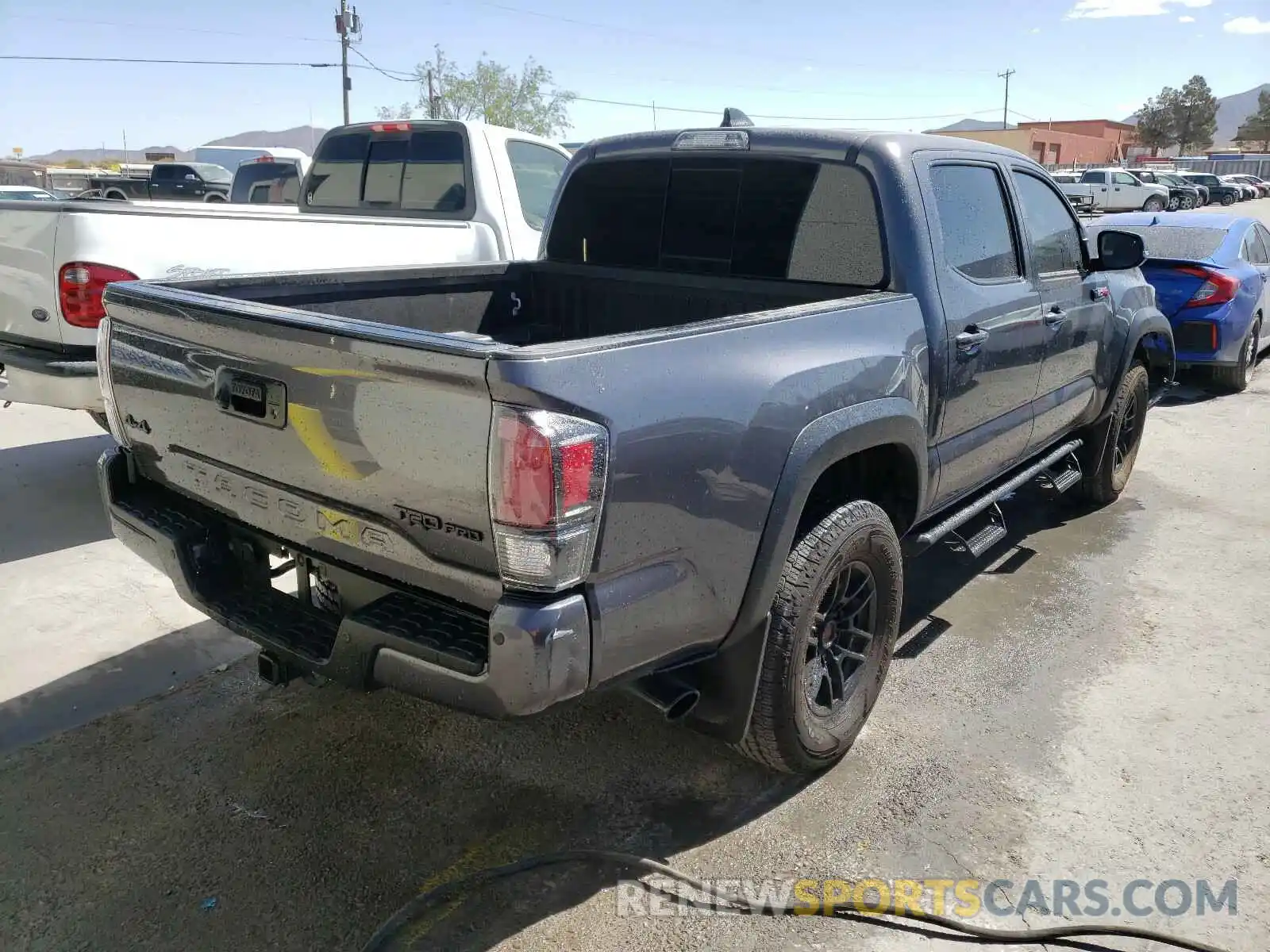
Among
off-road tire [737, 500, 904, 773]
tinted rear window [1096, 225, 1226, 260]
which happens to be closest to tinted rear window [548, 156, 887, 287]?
off-road tire [737, 500, 904, 773]

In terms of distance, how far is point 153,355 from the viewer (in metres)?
2.97

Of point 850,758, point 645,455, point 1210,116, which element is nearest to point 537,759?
point 850,758

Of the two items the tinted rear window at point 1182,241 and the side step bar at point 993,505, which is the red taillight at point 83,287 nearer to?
the side step bar at point 993,505

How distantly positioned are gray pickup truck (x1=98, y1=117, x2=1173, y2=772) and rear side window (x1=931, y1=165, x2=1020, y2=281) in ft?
0.05

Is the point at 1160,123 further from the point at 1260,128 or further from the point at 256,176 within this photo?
the point at 256,176

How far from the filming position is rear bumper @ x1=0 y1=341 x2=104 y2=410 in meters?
5.03

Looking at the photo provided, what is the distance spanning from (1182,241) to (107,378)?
901 centimetres

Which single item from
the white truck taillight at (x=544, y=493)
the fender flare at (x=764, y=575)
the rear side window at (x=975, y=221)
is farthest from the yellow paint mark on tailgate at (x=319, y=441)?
the rear side window at (x=975, y=221)

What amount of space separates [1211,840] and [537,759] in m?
2.09

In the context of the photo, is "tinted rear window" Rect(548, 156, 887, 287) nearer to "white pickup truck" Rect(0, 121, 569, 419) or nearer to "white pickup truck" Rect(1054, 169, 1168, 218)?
"white pickup truck" Rect(0, 121, 569, 419)

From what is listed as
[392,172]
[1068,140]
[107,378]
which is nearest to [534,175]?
[392,172]

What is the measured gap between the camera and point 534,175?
294 inches

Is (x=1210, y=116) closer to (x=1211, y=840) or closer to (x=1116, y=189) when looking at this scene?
(x=1116, y=189)

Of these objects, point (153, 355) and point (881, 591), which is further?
point (881, 591)
